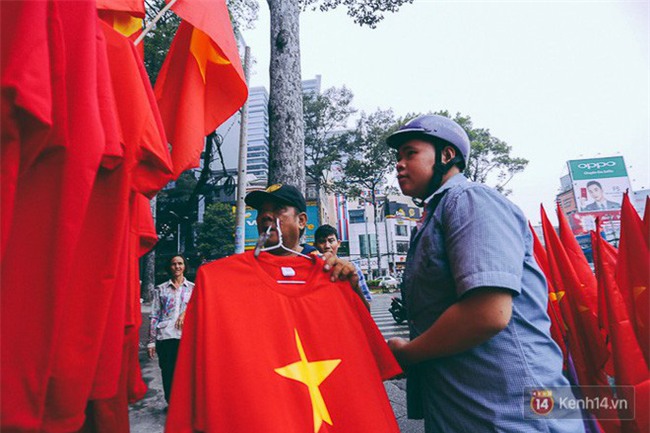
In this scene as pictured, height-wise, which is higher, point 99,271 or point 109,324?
point 99,271

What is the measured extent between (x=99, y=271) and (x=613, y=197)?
4768cm

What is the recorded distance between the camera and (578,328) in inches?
124

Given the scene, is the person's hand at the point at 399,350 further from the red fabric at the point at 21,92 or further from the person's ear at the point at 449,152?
the red fabric at the point at 21,92

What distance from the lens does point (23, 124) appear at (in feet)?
3.00

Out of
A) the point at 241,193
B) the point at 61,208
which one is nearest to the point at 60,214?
the point at 61,208

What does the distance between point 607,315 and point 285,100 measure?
145 inches

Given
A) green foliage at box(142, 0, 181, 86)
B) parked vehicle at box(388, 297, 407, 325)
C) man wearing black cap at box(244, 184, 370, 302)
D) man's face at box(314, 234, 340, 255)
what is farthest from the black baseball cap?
parked vehicle at box(388, 297, 407, 325)

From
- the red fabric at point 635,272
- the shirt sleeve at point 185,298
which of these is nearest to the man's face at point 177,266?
the shirt sleeve at point 185,298

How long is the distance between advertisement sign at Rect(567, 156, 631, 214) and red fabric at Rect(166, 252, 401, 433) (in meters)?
45.3

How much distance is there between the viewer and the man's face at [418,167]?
5.72ft

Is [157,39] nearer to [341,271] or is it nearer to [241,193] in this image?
[241,193]

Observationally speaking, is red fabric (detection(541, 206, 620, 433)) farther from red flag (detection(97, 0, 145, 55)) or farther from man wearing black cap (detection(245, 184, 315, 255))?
red flag (detection(97, 0, 145, 55))

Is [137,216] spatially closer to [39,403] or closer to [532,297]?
[39,403]

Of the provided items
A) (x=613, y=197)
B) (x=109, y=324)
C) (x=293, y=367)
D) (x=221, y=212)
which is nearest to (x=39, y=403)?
(x=109, y=324)
